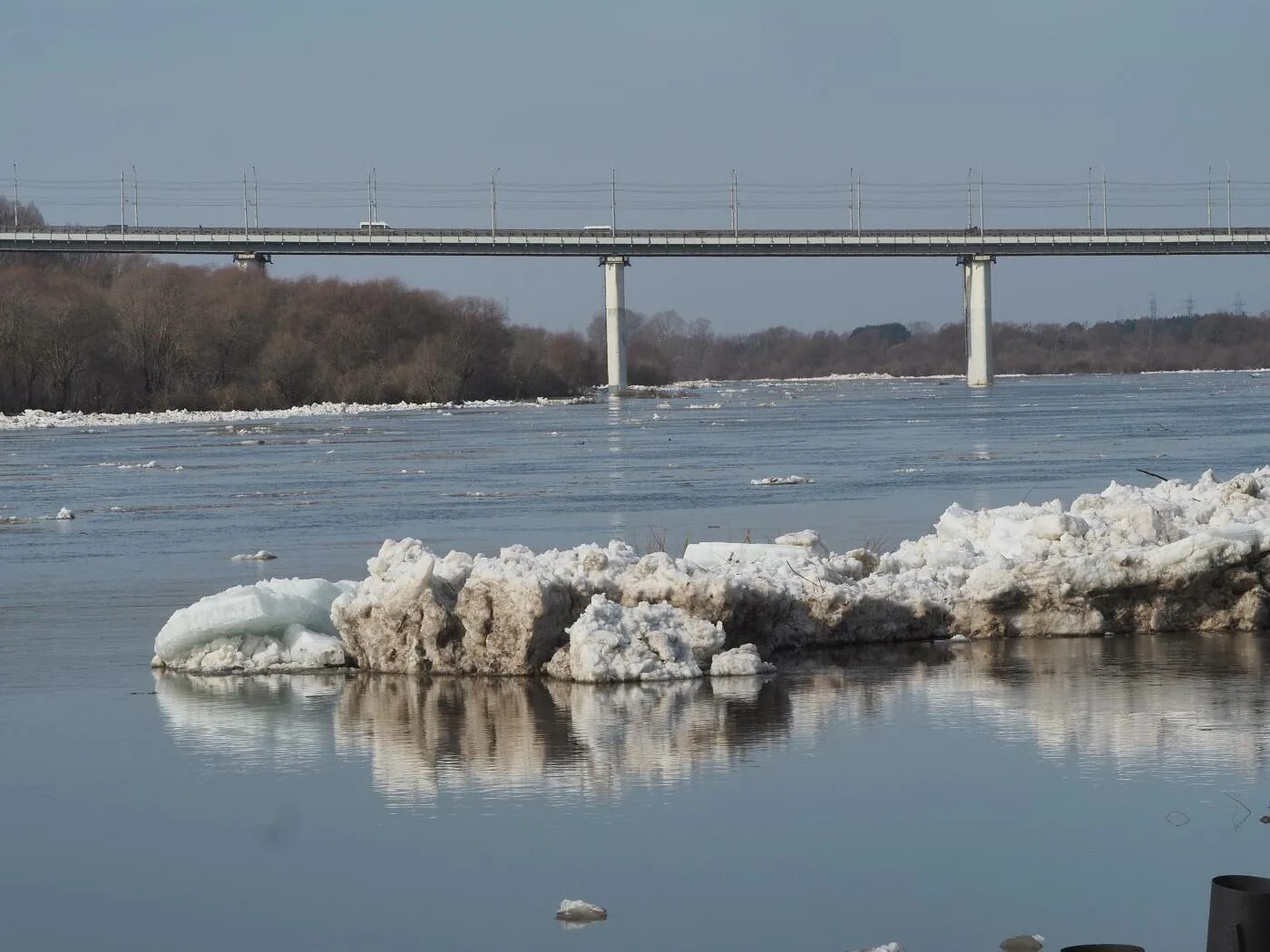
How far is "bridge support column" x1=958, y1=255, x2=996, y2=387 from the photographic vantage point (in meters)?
128

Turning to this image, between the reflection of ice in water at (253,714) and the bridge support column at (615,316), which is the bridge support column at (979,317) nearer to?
the bridge support column at (615,316)

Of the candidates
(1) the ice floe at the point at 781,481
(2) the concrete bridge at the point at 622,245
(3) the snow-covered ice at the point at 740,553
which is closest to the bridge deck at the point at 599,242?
(2) the concrete bridge at the point at 622,245

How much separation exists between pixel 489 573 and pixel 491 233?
4700 inches

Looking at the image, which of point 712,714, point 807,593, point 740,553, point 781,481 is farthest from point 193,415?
point 712,714

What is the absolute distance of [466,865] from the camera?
27.5 feet

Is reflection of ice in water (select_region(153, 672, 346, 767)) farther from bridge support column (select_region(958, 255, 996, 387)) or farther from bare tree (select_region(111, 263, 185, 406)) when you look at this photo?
bridge support column (select_region(958, 255, 996, 387))

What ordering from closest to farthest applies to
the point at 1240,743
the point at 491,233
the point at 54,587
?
the point at 1240,743
the point at 54,587
the point at 491,233

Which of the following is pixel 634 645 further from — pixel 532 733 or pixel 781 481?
pixel 781 481

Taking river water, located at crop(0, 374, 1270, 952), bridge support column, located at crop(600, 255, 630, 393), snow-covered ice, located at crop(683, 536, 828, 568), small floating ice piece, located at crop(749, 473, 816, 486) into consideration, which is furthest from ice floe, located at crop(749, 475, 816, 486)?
bridge support column, located at crop(600, 255, 630, 393)

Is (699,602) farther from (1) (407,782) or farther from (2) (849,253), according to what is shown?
(2) (849,253)

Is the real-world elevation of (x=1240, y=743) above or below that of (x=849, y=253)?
below

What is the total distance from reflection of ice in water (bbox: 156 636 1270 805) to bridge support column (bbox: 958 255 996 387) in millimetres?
115293

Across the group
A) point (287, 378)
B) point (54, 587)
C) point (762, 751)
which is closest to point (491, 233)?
point (287, 378)

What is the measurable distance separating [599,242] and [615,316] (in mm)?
5099
